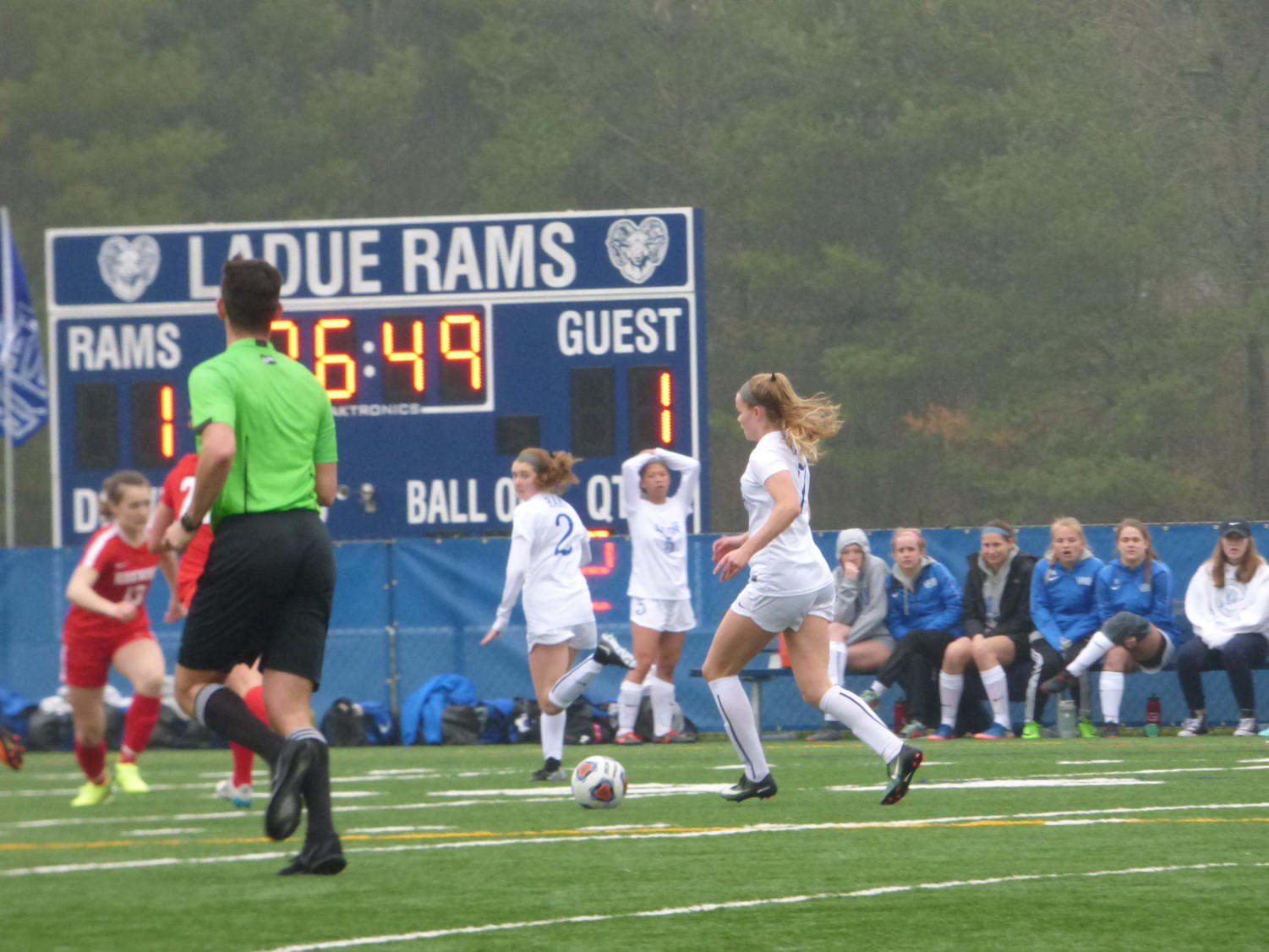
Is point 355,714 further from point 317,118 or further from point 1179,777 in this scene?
point 317,118

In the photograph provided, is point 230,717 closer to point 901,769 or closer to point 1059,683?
point 901,769

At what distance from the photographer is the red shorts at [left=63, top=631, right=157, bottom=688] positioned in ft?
38.3

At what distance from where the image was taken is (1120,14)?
135 ft

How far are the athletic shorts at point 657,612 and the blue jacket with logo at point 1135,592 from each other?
114 inches

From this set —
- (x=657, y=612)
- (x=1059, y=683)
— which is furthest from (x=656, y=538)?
(x=1059, y=683)

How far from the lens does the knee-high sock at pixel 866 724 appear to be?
31.0ft

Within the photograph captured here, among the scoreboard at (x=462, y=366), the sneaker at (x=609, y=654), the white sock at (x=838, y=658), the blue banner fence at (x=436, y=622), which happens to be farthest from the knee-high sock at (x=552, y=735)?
the scoreboard at (x=462, y=366)

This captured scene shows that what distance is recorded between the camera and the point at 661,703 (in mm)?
16750

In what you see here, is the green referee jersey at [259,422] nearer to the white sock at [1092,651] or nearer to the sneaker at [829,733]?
the white sock at [1092,651]

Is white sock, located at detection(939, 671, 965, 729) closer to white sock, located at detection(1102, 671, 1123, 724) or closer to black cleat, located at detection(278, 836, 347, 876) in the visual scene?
white sock, located at detection(1102, 671, 1123, 724)

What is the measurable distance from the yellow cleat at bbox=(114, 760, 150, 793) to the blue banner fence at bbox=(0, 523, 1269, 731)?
638 cm

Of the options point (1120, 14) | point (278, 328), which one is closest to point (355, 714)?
point (278, 328)

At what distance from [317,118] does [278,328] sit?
2570 cm

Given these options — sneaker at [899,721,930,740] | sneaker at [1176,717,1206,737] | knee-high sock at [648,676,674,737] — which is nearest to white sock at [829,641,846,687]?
sneaker at [899,721,930,740]
